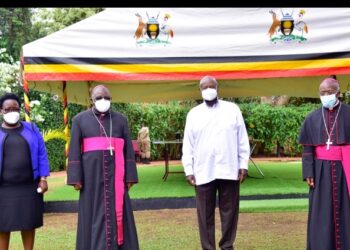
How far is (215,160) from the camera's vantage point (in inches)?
215

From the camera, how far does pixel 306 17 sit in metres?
6.49

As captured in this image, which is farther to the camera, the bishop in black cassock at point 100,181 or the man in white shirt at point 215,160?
the man in white shirt at point 215,160

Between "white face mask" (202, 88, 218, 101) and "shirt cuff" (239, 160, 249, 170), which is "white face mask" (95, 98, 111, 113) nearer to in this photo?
"white face mask" (202, 88, 218, 101)

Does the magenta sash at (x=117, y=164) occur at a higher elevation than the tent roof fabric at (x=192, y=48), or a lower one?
lower

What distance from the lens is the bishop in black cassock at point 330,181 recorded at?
5.09 metres

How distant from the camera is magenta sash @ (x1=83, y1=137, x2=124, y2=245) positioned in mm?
5199

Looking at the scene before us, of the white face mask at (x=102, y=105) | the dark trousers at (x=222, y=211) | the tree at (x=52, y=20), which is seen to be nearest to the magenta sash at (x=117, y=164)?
the white face mask at (x=102, y=105)

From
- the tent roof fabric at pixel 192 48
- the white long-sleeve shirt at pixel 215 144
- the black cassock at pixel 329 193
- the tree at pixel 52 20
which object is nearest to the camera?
the black cassock at pixel 329 193

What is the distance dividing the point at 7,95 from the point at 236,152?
2549mm

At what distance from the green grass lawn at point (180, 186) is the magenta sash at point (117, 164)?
436 cm

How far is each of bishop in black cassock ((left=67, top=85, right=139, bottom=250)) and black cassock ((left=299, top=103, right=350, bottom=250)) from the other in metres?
1.89

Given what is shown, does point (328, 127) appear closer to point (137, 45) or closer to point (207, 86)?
point (207, 86)

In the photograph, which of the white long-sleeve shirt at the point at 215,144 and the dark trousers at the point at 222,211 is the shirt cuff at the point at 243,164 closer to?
the white long-sleeve shirt at the point at 215,144

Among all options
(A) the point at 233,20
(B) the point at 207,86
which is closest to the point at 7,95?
(B) the point at 207,86
